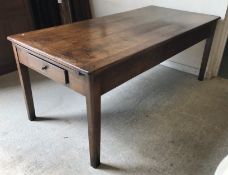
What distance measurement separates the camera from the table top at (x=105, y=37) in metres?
1.19

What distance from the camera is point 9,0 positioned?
88.6 inches

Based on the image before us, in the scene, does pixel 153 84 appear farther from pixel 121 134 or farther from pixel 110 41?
pixel 110 41

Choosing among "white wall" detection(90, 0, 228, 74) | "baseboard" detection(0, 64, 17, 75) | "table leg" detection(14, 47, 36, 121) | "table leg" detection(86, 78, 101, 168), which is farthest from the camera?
"baseboard" detection(0, 64, 17, 75)

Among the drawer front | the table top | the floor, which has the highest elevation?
the table top

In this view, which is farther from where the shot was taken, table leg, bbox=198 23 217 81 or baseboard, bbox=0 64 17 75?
baseboard, bbox=0 64 17 75

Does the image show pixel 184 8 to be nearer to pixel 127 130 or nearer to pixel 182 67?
pixel 182 67

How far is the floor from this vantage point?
1.41 m

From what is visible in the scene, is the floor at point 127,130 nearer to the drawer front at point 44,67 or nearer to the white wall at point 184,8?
the white wall at point 184,8

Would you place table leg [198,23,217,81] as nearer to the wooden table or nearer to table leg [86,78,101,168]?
the wooden table

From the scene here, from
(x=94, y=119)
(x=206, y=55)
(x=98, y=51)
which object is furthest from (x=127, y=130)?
(x=206, y=55)

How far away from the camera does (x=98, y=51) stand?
50.1 inches

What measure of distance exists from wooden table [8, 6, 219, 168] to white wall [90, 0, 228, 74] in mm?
227

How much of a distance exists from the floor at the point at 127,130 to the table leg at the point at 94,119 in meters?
0.09

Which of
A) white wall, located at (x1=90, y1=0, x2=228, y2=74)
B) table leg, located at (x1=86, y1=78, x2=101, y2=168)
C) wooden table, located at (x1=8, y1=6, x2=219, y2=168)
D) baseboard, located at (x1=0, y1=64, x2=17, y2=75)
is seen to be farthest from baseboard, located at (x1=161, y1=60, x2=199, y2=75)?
baseboard, located at (x1=0, y1=64, x2=17, y2=75)
